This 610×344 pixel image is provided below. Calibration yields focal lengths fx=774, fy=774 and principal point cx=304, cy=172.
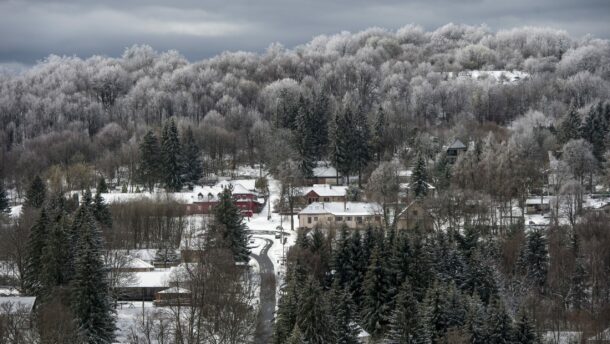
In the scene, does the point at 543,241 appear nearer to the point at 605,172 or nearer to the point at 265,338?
the point at 265,338

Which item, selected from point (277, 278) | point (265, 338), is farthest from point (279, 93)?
point (265, 338)

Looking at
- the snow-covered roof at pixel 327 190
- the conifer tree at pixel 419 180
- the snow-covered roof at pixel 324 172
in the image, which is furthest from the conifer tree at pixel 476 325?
the snow-covered roof at pixel 324 172

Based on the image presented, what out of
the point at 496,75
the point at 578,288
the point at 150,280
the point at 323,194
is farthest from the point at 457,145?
the point at 496,75

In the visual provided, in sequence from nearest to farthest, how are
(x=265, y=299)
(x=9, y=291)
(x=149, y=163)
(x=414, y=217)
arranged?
(x=265, y=299), (x=9, y=291), (x=414, y=217), (x=149, y=163)

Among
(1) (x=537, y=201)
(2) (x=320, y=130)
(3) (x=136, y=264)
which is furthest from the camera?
(2) (x=320, y=130)

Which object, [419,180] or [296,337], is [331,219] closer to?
[419,180]

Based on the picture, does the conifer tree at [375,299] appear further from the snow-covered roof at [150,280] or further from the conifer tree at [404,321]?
the snow-covered roof at [150,280]
